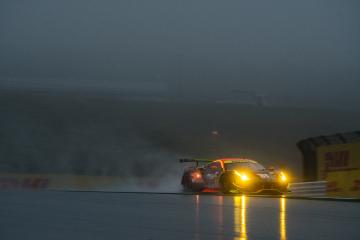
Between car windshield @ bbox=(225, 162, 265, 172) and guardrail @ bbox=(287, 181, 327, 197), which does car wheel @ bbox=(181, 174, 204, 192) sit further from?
guardrail @ bbox=(287, 181, 327, 197)

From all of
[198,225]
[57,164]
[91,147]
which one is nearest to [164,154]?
[91,147]

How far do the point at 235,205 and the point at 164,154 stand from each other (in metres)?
25.0

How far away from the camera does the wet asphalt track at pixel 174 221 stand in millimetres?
6367

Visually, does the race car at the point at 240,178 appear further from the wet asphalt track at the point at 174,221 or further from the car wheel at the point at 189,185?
the wet asphalt track at the point at 174,221

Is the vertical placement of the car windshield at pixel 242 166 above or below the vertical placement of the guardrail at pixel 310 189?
above

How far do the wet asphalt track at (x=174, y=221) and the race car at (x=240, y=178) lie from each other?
21.1 feet

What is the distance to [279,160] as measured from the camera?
3728 centimetres

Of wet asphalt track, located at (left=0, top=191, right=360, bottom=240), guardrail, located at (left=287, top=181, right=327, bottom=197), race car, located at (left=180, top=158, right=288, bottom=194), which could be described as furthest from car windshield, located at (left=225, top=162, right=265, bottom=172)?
wet asphalt track, located at (left=0, top=191, right=360, bottom=240)

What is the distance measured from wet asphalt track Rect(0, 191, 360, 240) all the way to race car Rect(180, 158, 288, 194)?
644 centimetres

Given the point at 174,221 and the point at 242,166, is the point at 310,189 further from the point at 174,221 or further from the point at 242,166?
the point at 174,221

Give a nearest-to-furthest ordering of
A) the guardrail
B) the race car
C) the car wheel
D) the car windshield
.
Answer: the guardrail
the race car
the car windshield
the car wheel

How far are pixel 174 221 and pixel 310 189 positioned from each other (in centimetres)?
972

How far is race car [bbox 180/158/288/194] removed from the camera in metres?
16.5

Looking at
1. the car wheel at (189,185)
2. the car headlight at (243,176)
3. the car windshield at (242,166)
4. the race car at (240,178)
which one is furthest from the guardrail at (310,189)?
the car wheel at (189,185)
